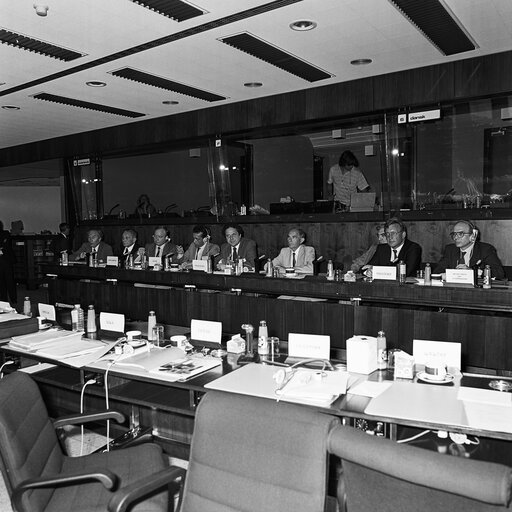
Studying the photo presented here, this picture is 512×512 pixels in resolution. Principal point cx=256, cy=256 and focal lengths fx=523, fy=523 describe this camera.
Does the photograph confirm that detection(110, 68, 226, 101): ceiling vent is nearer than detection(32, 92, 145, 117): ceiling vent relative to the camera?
Yes

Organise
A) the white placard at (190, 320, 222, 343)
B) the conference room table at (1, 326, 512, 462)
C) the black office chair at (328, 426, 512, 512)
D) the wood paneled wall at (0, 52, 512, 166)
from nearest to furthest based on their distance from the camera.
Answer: the black office chair at (328, 426, 512, 512)
the conference room table at (1, 326, 512, 462)
the white placard at (190, 320, 222, 343)
the wood paneled wall at (0, 52, 512, 166)

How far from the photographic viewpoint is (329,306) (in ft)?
13.8

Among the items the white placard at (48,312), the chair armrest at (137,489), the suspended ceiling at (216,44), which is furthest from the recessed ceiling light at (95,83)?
the chair armrest at (137,489)

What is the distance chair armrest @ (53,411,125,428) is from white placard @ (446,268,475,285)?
2.83 m

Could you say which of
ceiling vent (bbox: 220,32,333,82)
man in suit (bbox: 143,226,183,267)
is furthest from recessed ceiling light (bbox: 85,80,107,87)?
man in suit (bbox: 143,226,183,267)

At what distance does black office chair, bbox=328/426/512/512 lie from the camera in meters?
1.09

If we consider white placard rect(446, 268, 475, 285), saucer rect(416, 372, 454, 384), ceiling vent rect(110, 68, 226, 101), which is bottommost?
saucer rect(416, 372, 454, 384)

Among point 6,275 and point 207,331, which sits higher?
point 207,331

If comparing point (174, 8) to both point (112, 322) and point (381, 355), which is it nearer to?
point (112, 322)

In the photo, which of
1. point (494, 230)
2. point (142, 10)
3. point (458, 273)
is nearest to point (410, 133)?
point (494, 230)

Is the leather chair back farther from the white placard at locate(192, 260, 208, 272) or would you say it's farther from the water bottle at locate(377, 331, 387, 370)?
the white placard at locate(192, 260, 208, 272)

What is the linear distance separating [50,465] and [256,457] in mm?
916

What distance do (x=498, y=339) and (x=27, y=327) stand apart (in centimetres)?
309

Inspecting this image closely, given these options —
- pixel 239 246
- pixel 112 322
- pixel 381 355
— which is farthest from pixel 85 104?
pixel 381 355
